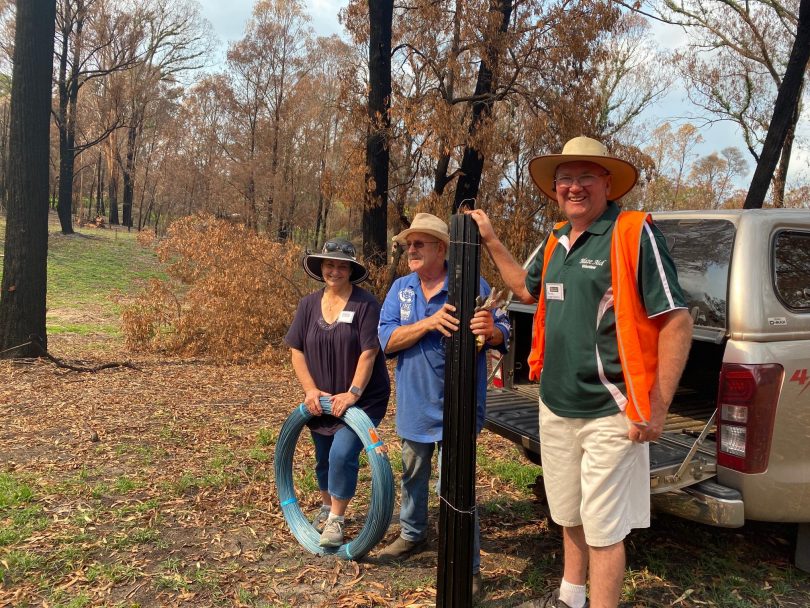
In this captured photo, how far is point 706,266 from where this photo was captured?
364 centimetres

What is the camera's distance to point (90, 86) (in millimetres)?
34500

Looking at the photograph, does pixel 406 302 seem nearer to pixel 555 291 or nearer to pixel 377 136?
pixel 555 291

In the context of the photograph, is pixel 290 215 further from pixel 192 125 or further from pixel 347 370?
pixel 347 370

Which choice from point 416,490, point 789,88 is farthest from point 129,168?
point 416,490

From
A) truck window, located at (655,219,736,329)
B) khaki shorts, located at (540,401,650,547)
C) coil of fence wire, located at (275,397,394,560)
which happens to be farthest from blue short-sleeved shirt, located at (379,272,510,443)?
truck window, located at (655,219,736,329)

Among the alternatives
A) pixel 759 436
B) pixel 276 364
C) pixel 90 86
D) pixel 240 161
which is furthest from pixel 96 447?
pixel 90 86

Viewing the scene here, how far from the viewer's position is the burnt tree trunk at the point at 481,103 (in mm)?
9805

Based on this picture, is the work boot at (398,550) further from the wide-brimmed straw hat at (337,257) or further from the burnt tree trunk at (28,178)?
the burnt tree trunk at (28,178)

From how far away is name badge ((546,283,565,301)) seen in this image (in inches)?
101

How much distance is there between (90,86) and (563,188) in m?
39.1

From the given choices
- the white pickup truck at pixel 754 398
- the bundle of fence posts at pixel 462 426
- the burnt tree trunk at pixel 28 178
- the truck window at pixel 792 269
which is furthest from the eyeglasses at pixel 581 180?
the burnt tree trunk at pixel 28 178

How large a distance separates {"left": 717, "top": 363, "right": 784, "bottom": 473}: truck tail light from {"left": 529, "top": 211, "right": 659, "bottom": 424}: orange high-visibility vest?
2.67ft

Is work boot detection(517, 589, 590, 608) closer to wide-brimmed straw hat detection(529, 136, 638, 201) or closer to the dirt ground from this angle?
the dirt ground

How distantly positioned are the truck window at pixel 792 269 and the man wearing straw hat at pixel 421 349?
1519mm
